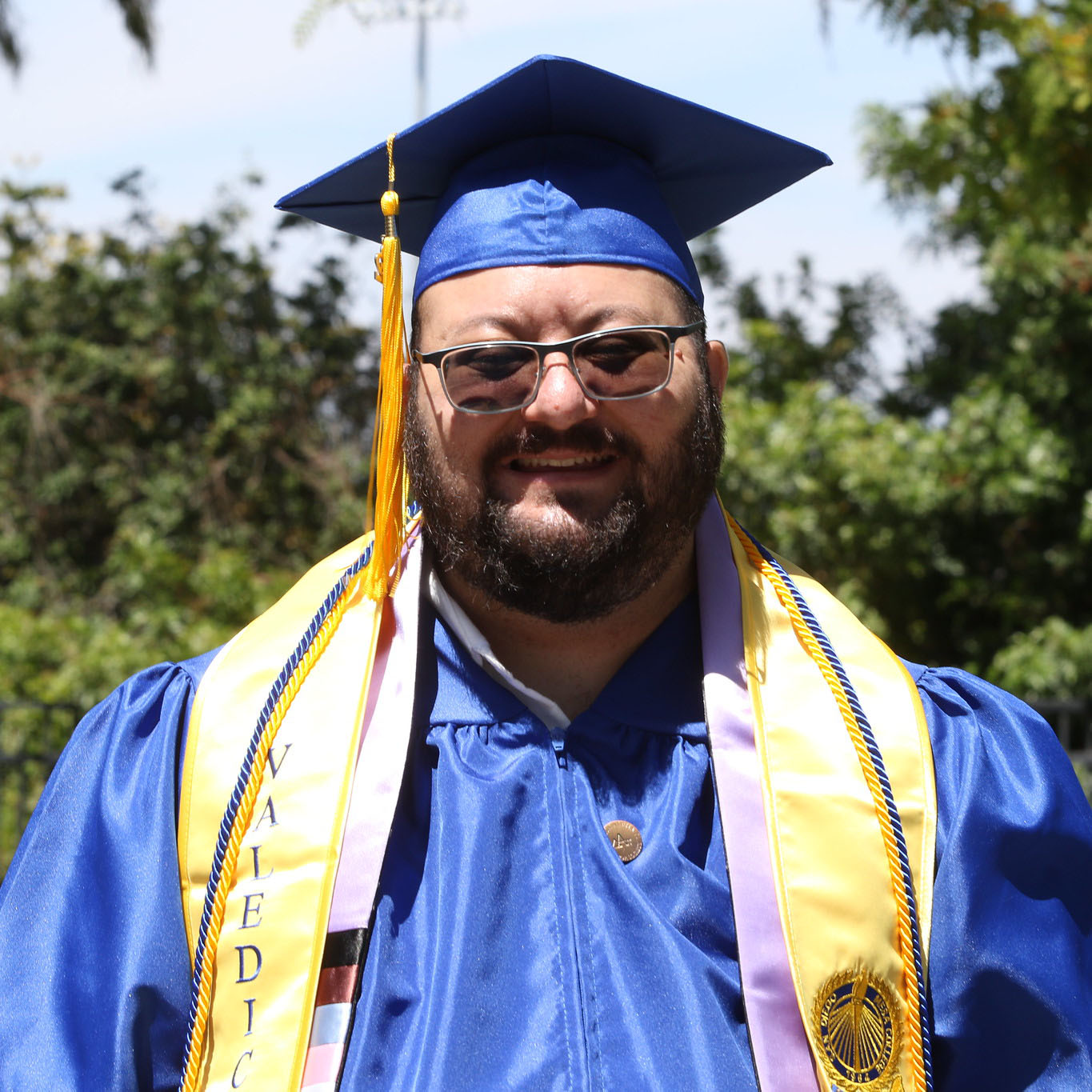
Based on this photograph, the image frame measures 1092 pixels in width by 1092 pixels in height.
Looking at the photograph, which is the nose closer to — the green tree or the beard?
the beard

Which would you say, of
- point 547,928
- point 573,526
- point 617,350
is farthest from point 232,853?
point 617,350

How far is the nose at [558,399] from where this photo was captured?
1.63 meters

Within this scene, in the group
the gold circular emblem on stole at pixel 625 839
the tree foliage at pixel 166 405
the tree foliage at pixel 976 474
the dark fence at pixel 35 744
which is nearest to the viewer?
the gold circular emblem on stole at pixel 625 839

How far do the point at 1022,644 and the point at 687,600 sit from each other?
4.02m

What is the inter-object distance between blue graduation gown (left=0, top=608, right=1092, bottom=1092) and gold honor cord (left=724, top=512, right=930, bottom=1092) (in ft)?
0.17

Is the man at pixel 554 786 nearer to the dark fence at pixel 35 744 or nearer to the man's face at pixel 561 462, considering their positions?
the man's face at pixel 561 462

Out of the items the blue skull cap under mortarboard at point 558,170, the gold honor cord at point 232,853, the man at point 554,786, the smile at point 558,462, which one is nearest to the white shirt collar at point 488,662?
the man at point 554,786

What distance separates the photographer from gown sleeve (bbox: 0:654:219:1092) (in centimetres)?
148

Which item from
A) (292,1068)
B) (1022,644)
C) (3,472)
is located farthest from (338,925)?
(3,472)

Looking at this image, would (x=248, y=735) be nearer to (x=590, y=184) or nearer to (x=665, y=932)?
(x=665, y=932)

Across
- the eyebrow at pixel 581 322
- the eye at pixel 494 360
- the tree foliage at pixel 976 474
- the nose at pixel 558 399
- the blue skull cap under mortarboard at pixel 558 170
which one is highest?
the tree foliage at pixel 976 474

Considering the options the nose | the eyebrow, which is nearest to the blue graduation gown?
the nose

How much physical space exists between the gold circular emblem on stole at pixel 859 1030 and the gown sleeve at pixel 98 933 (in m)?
0.87

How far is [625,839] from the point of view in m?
1.61
